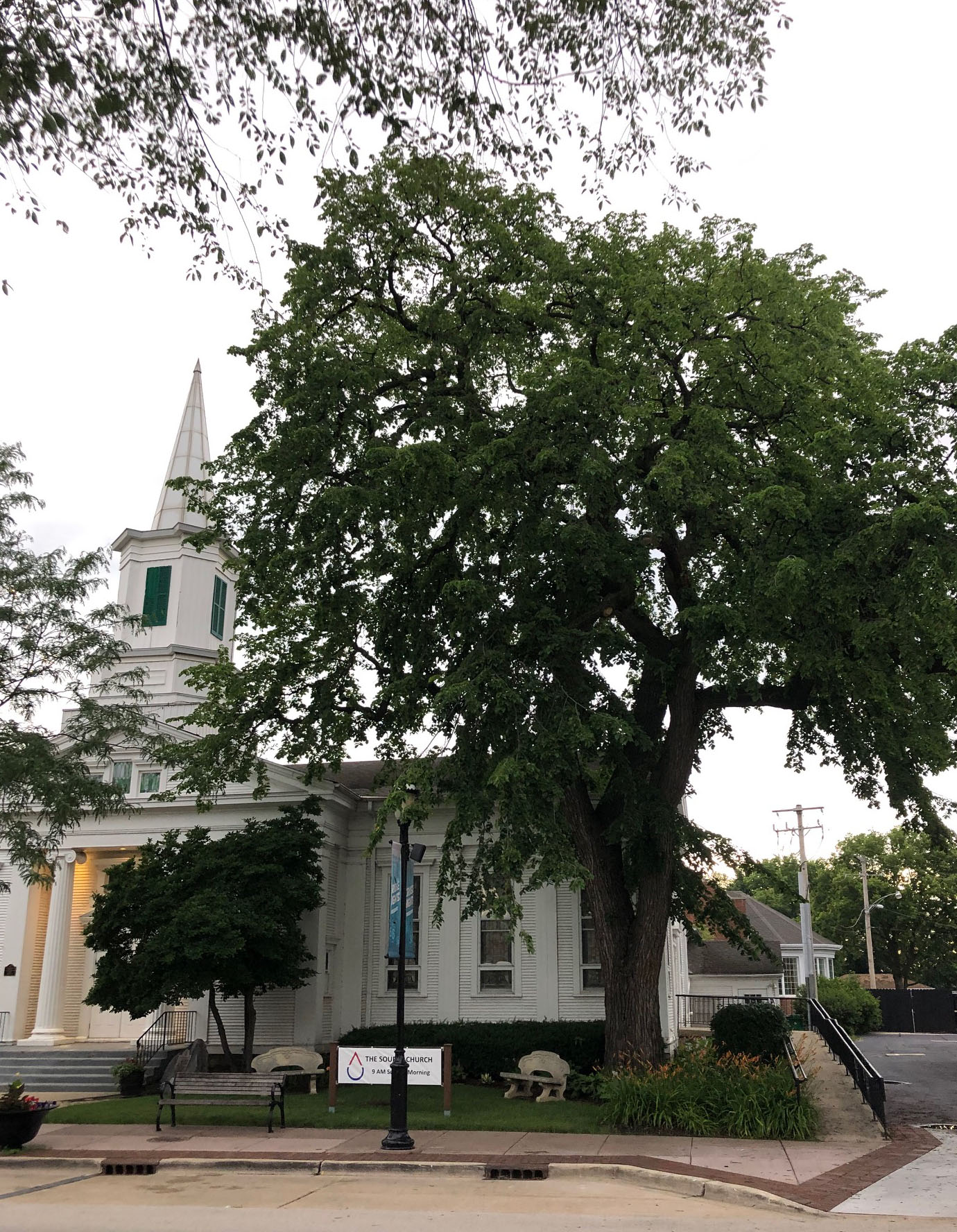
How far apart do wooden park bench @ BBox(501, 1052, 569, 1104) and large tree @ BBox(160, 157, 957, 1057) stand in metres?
1.89

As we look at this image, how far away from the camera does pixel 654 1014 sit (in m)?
18.2

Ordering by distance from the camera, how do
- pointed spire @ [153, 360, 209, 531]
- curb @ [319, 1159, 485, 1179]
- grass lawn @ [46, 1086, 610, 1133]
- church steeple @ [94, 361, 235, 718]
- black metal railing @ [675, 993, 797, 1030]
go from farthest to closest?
1. pointed spire @ [153, 360, 209, 531]
2. church steeple @ [94, 361, 235, 718]
3. black metal railing @ [675, 993, 797, 1030]
4. grass lawn @ [46, 1086, 610, 1133]
5. curb @ [319, 1159, 485, 1179]

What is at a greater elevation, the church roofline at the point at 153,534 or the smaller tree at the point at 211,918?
the church roofline at the point at 153,534

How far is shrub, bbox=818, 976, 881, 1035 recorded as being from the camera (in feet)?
142

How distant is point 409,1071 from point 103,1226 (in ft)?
22.9

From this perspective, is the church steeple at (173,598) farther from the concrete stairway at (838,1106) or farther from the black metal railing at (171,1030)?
the concrete stairway at (838,1106)

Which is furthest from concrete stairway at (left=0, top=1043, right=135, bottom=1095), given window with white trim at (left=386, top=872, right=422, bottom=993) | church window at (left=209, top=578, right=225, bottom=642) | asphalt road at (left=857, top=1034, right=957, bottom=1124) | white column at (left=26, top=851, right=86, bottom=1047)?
asphalt road at (left=857, top=1034, right=957, bottom=1124)

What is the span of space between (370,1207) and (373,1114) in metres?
6.55

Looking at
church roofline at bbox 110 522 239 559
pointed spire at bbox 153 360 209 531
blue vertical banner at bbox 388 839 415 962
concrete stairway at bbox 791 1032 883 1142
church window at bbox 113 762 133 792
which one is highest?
pointed spire at bbox 153 360 209 531

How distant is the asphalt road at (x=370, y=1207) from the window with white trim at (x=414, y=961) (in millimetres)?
11211

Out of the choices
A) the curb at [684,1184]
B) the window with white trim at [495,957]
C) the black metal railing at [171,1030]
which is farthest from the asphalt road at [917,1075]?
the black metal railing at [171,1030]

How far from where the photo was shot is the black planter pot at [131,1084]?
69.3ft

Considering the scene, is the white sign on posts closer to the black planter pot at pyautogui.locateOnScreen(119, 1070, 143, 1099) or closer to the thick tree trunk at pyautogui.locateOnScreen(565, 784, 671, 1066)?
the thick tree trunk at pyautogui.locateOnScreen(565, 784, 671, 1066)

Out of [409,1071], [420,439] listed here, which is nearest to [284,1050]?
[409,1071]
